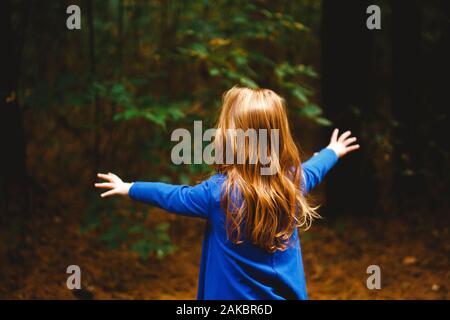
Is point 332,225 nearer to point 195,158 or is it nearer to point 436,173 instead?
point 436,173

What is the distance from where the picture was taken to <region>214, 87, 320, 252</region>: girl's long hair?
2.23m

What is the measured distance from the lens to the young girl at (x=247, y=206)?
2.23 meters

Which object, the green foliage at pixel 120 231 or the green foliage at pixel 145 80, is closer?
the green foliage at pixel 145 80

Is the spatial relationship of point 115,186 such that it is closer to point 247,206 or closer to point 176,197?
point 176,197

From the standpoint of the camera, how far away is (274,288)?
2340 millimetres

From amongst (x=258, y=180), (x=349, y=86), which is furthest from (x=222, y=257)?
(x=349, y=86)

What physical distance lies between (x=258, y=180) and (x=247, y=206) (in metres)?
→ 0.13

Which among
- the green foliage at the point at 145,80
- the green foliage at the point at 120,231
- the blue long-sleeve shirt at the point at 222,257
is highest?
the green foliage at the point at 145,80

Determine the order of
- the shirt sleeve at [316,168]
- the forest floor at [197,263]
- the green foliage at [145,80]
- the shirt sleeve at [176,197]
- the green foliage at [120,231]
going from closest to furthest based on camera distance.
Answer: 1. the shirt sleeve at [176,197]
2. the shirt sleeve at [316,168]
3. the green foliage at [145,80]
4. the green foliage at [120,231]
5. the forest floor at [197,263]

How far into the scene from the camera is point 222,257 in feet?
7.53

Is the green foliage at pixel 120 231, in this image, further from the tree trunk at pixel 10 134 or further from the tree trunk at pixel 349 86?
the tree trunk at pixel 349 86

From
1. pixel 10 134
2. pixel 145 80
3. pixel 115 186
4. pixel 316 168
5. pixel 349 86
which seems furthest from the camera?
pixel 349 86

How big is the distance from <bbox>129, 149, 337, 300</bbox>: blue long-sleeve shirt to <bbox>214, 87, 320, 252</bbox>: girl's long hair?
55mm

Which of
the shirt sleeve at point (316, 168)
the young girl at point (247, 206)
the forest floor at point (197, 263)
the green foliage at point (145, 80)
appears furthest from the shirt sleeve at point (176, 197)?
the forest floor at point (197, 263)
